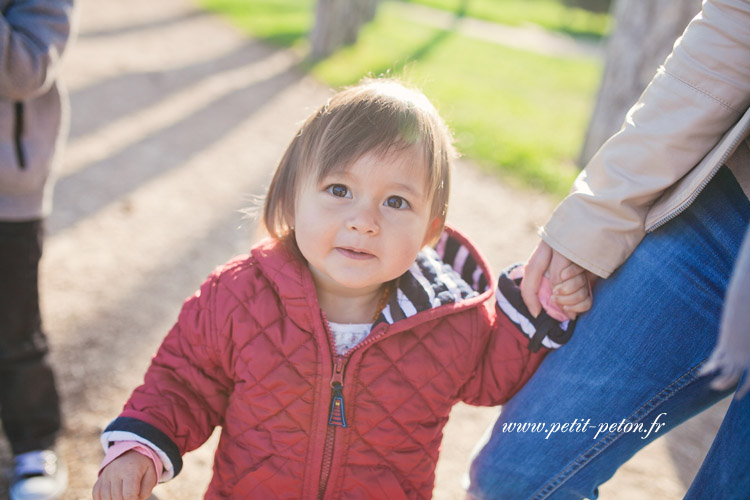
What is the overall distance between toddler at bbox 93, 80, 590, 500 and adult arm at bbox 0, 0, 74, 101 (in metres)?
0.74

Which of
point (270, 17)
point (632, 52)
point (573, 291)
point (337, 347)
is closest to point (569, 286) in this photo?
point (573, 291)

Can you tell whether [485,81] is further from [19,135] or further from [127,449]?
[127,449]

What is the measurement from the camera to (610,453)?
1.58 metres

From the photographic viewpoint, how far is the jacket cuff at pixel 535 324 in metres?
1.61

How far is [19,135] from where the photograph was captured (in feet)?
6.18

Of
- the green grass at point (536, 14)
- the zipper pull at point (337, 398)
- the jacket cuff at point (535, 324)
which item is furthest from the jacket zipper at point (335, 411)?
the green grass at point (536, 14)

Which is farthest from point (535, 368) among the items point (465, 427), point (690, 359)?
point (465, 427)

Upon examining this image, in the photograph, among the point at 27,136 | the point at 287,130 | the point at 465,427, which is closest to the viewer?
the point at 27,136

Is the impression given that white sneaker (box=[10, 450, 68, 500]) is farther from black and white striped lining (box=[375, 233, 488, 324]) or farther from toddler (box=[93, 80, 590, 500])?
black and white striped lining (box=[375, 233, 488, 324])

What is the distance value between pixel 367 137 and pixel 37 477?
1.46 m

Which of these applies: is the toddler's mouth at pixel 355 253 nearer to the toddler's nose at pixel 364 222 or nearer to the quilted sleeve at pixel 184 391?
the toddler's nose at pixel 364 222

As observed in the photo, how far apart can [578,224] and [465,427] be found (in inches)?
54.6

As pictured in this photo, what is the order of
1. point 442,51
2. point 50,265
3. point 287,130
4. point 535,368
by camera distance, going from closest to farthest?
point 535,368 → point 50,265 → point 287,130 → point 442,51

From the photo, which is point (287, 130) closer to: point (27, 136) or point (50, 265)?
point (50, 265)
